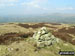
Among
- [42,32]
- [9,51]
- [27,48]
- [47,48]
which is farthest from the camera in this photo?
[42,32]

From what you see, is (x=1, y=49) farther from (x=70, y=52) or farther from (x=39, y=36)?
(x=70, y=52)

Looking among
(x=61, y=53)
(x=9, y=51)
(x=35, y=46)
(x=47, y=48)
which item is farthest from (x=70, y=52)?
(x=9, y=51)

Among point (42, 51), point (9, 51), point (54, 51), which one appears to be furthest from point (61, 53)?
point (9, 51)

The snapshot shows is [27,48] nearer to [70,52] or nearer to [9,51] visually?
[9,51]

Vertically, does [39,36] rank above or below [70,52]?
above

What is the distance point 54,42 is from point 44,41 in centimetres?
163

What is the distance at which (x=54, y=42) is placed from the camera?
2297 centimetres

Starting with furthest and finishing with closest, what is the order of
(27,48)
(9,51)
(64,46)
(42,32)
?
(42,32) → (64,46) → (27,48) → (9,51)

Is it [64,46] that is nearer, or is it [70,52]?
[70,52]

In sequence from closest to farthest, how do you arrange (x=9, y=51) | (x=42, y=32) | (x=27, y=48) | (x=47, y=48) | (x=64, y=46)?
(x=9, y=51) < (x=27, y=48) < (x=47, y=48) < (x=64, y=46) < (x=42, y=32)

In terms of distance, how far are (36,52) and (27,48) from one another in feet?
4.59

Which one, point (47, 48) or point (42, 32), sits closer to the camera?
point (47, 48)

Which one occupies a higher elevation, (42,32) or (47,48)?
(42,32)

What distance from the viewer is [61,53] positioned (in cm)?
1969
